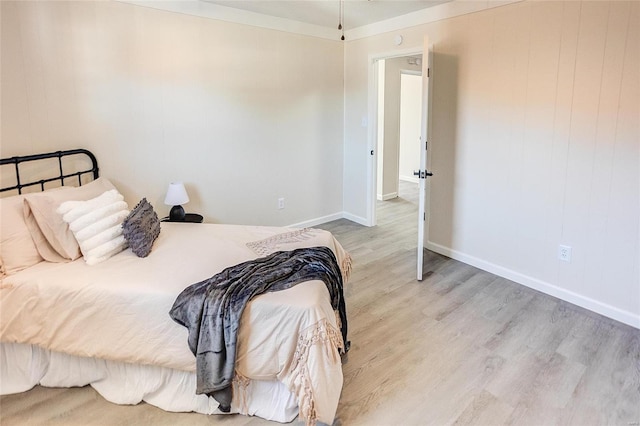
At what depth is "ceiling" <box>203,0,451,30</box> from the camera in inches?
141

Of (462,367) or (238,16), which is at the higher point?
(238,16)

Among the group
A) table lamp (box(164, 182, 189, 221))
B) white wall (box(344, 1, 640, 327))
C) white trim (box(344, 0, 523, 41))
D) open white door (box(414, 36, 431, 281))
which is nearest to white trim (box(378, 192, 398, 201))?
white wall (box(344, 1, 640, 327))

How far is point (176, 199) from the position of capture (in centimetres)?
338

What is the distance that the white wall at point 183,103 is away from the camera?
2809mm

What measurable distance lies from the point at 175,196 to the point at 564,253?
329 centimetres

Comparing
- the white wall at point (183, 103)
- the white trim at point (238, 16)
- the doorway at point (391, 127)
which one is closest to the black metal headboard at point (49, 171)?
the white wall at point (183, 103)

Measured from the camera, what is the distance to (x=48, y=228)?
2.30m

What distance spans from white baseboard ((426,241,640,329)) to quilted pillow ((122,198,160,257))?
113 inches

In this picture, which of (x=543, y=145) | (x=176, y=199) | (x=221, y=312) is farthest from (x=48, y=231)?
(x=543, y=145)

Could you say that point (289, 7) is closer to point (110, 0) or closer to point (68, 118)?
point (110, 0)

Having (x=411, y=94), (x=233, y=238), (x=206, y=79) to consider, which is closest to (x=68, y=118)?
(x=206, y=79)

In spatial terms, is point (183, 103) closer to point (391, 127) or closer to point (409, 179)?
point (391, 127)

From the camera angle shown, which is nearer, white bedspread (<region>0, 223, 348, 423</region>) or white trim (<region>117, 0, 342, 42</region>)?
white bedspread (<region>0, 223, 348, 423</region>)

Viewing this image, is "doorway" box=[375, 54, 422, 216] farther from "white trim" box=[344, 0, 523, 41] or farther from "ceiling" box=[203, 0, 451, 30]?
"ceiling" box=[203, 0, 451, 30]
